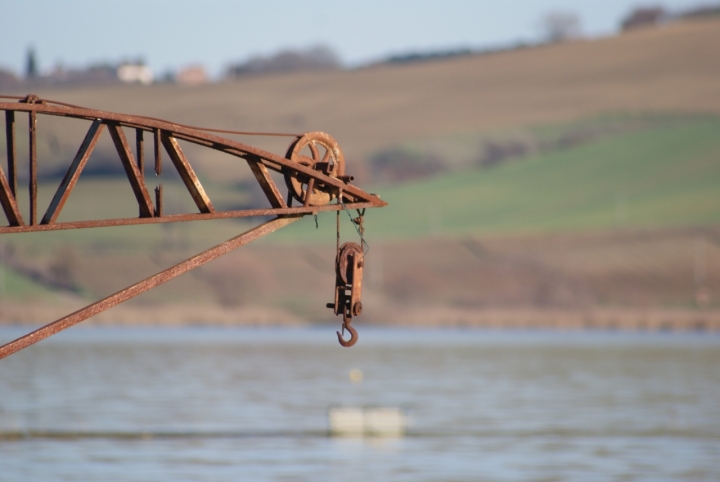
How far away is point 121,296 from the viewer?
16531mm

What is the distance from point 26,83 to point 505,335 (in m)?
86.7

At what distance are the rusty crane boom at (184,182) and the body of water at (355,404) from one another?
427 inches

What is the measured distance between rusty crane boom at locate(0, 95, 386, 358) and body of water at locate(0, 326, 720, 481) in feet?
35.5

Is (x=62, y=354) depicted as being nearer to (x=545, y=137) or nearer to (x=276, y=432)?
(x=276, y=432)

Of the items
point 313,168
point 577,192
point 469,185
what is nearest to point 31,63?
point 469,185

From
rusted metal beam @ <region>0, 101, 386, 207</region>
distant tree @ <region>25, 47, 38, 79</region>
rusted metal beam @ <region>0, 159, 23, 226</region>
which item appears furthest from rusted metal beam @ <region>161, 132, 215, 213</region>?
distant tree @ <region>25, 47, 38, 79</region>

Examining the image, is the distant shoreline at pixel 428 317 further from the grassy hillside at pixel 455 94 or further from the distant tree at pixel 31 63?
the distant tree at pixel 31 63

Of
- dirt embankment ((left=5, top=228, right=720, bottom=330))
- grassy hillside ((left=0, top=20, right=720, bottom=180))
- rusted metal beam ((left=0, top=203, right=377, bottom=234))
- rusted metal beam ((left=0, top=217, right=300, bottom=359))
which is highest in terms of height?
grassy hillside ((left=0, top=20, right=720, bottom=180))

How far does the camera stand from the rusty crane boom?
51.3ft

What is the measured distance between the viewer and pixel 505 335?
10056 cm

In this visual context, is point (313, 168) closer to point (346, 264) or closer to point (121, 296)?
point (346, 264)

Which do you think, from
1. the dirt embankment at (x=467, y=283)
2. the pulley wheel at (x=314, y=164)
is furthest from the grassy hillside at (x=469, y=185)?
the pulley wheel at (x=314, y=164)

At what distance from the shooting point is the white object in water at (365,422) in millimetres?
37188

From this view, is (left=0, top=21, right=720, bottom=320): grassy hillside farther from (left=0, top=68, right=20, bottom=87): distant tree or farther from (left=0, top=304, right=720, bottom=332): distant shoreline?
(left=0, top=68, right=20, bottom=87): distant tree
